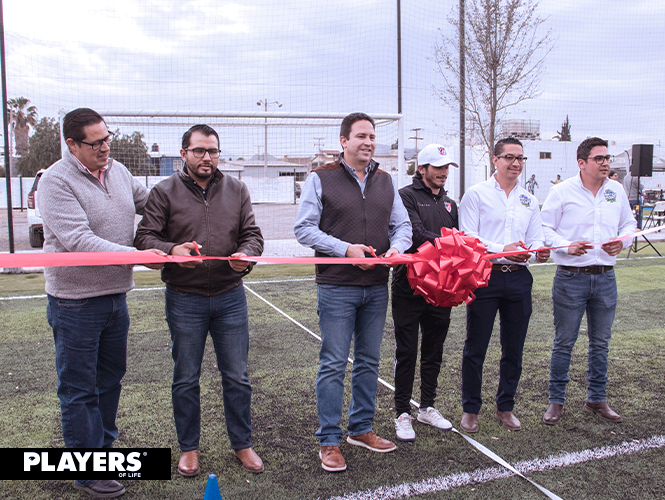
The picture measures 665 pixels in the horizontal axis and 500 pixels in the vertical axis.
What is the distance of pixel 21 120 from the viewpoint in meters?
44.4

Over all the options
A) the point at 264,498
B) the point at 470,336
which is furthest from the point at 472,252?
the point at 264,498

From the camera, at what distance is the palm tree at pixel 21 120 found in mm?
38612

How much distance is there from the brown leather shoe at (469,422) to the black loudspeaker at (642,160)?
10.7 m

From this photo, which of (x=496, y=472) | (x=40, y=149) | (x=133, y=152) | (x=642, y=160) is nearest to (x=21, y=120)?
(x=40, y=149)

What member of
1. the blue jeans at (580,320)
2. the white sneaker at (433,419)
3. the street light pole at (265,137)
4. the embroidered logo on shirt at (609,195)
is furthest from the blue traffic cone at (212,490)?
the street light pole at (265,137)

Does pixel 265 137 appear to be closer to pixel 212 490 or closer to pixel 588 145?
pixel 588 145

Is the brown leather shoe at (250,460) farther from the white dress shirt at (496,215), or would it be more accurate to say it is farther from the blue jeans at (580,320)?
the blue jeans at (580,320)

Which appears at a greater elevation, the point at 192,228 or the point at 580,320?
the point at 192,228

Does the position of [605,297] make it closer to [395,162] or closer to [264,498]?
[264,498]

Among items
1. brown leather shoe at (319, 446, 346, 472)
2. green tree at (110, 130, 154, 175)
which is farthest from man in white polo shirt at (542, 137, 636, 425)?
green tree at (110, 130, 154, 175)

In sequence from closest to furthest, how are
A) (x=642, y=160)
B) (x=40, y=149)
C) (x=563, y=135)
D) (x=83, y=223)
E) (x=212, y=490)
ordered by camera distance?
1. (x=212, y=490)
2. (x=83, y=223)
3. (x=642, y=160)
4. (x=40, y=149)
5. (x=563, y=135)

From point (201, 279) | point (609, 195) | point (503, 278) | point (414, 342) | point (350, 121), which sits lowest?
point (414, 342)

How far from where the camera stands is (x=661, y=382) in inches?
178

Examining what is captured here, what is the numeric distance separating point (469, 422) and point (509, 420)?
293 mm
